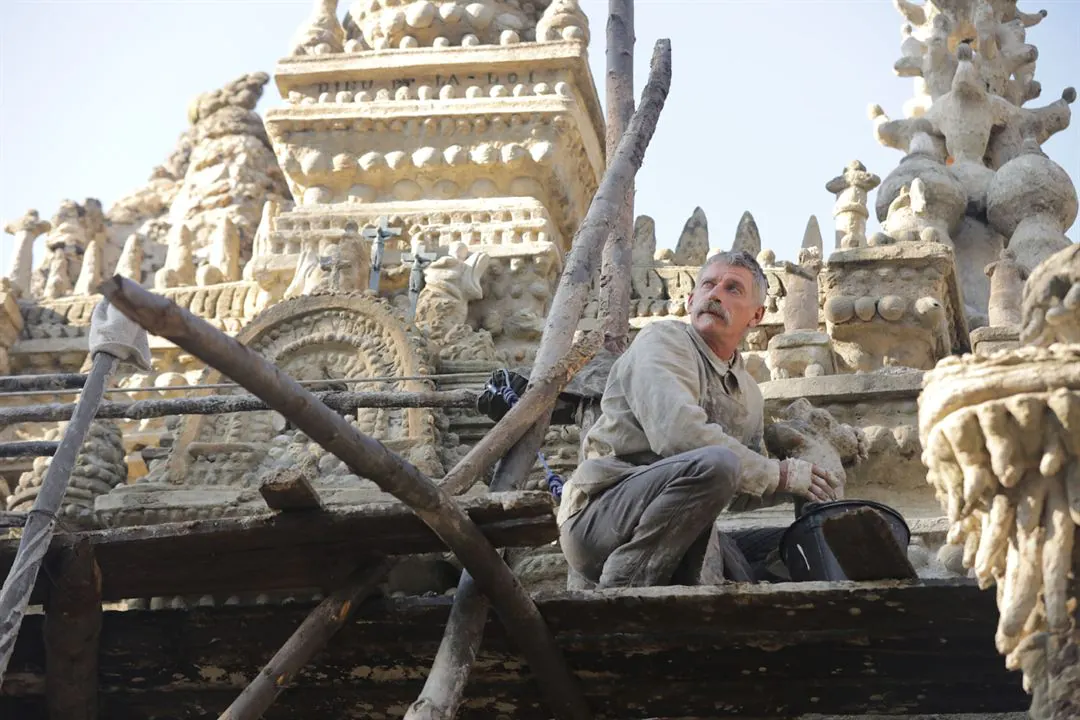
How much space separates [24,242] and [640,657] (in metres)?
17.1

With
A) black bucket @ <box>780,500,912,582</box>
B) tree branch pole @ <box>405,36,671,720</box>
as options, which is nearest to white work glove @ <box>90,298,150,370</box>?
tree branch pole @ <box>405,36,671,720</box>

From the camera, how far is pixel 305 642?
6.09 m

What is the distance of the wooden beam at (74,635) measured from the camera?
250 inches

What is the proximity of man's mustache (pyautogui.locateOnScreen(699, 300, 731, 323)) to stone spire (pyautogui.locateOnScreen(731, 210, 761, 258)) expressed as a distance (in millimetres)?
8118

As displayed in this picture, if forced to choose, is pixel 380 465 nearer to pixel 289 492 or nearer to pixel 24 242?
pixel 289 492

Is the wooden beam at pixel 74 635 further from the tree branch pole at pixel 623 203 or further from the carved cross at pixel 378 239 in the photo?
the carved cross at pixel 378 239

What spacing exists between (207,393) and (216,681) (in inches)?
242

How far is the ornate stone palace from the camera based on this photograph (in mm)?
5254

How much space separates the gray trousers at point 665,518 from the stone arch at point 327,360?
4.88 meters

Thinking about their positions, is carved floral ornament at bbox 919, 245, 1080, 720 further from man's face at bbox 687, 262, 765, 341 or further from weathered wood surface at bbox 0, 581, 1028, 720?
man's face at bbox 687, 262, 765, 341

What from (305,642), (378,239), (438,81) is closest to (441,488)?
(305,642)

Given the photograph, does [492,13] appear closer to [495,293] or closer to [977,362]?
[495,293]

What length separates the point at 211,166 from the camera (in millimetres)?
24844

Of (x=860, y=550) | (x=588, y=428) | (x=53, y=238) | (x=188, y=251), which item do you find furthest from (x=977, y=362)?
(x=53, y=238)
